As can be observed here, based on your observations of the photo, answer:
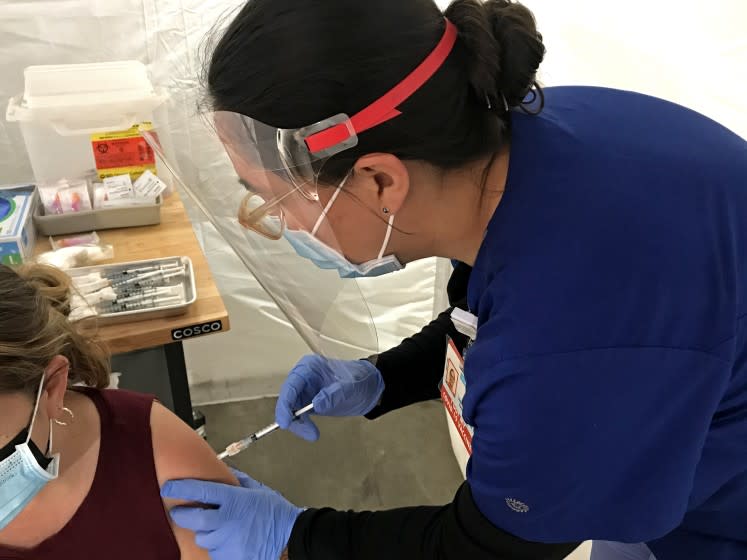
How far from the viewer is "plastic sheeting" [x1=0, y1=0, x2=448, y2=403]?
201 centimetres

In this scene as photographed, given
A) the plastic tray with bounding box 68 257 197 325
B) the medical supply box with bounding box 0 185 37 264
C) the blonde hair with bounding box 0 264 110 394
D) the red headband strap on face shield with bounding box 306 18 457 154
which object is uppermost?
the red headband strap on face shield with bounding box 306 18 457 154

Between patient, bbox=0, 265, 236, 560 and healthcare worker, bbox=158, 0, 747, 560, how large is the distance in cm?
48

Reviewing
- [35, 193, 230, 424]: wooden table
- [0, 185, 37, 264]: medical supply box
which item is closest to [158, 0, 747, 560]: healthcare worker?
[35, 193, 230, 424]: wooden table

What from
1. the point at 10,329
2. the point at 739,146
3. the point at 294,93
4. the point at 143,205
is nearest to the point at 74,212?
the point at 143,205

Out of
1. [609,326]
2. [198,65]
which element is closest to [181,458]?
[198,65]

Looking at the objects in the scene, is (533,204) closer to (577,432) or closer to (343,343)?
(577,432)

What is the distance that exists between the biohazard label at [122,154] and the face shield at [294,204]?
2.99ft

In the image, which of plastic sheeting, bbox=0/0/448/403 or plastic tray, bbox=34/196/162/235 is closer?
plastic tray, bbox=34/196/162/235

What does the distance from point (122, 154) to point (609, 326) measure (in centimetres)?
160

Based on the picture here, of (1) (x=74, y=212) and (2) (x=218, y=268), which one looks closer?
(1) (x=74, y=212)

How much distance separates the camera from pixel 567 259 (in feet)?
2.33

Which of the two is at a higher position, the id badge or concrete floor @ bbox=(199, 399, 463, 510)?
the id badge

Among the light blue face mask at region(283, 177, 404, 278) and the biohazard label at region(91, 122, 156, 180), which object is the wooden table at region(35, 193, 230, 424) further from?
the light blue face mask at region(283, 177, 404, 278)

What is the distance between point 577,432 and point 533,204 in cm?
26
